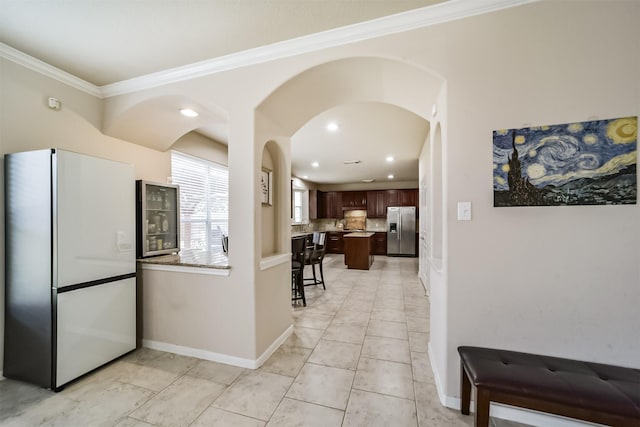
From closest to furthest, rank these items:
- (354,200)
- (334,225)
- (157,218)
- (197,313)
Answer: (197,313) → (157,218) → (354,200) → (334,225)

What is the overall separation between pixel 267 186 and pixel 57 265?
1.75 meters

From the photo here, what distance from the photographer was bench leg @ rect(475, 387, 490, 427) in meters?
1.30

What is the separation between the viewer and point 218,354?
2283 mm

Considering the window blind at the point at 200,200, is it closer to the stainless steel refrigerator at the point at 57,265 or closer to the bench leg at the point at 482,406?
the stainless steel refrigerator at the point at 57,265

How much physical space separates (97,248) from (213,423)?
66.5 inches

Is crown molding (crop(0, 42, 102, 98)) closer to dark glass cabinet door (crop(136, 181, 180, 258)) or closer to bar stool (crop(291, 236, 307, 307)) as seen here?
dark glass cabinet door (crop(136, 181, 180, 258))

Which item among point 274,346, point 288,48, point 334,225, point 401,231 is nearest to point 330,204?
point 334,225

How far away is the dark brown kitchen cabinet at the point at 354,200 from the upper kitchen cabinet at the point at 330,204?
0.62 feet

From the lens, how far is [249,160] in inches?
86.0

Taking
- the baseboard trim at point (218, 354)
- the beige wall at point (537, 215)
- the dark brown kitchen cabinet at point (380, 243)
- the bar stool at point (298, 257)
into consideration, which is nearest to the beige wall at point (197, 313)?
the baseboard trim at point (218, 354)

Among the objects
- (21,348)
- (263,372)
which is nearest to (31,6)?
(21,348)

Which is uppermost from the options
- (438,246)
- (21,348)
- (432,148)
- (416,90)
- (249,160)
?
(416,90)

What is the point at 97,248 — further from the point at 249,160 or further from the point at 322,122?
the point at 322,122

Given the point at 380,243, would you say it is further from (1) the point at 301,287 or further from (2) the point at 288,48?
(2) the point at 288,48
